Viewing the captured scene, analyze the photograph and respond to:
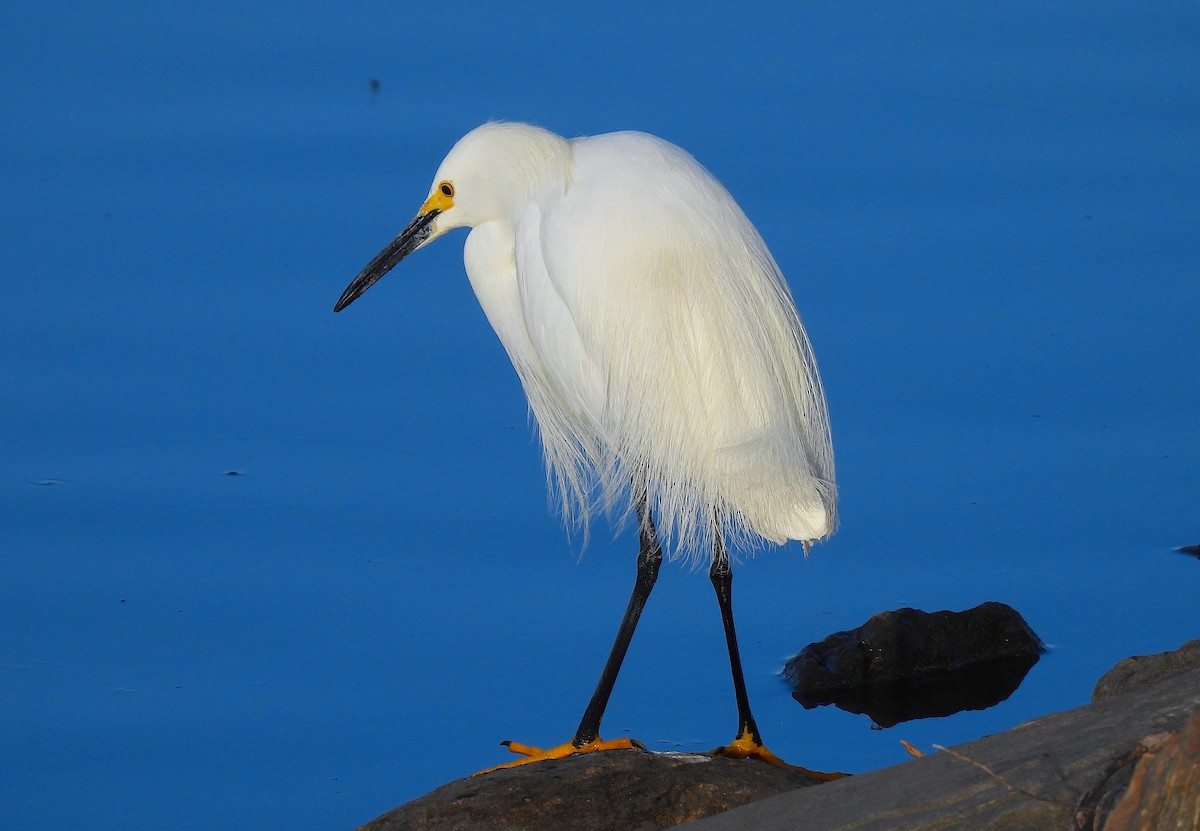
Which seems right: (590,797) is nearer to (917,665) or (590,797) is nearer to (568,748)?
(568,748)

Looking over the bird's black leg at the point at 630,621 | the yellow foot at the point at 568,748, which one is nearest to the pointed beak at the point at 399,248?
the bird's black leg at the point at 630,621

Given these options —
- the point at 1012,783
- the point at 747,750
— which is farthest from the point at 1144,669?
the point at 1012,783

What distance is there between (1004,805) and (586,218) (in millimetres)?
1449

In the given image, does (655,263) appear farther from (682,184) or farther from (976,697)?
(976,697)

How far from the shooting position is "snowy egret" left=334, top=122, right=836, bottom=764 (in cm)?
287

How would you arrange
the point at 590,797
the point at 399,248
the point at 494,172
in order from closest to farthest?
the point at 590,797 → the point at 494,172 → the point at 399,248

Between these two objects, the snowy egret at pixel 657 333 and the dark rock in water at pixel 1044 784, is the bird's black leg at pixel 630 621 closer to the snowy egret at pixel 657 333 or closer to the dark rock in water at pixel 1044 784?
the snowy egret at pixel 657 333

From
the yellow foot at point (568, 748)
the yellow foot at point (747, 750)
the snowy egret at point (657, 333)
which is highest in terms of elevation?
the snowy egret at point (657, 333)

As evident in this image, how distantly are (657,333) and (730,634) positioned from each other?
61 cm

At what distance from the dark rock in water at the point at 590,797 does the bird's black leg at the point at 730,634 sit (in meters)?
0.29

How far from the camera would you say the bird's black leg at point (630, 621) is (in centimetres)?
298

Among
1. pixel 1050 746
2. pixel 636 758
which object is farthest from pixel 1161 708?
pixel 636 758

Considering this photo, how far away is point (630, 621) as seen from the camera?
10.0ft

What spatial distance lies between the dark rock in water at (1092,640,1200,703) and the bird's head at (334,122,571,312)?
1.40 metres
